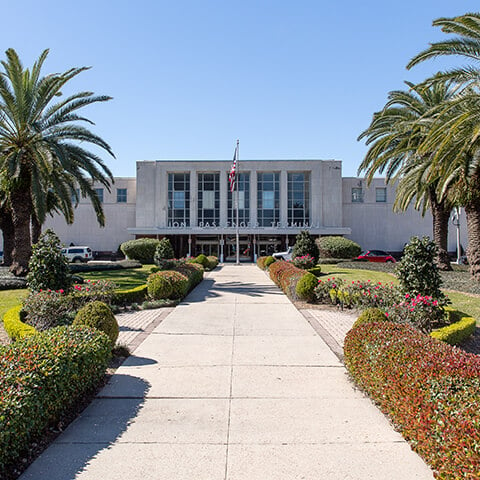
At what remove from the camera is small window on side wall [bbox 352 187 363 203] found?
47.0m

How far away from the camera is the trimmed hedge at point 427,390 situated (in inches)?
128

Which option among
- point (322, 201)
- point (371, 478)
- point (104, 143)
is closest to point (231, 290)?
point (104, 143)

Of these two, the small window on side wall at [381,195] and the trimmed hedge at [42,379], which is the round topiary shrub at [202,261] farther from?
the small window on side wall at [381,195]

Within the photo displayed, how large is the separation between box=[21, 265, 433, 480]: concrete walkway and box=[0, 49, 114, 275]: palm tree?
12116mm

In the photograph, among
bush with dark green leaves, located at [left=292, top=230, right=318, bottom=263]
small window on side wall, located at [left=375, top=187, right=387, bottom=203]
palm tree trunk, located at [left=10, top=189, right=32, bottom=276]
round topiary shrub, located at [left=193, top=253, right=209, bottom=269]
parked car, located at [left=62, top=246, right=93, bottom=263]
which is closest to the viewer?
palm tree trunk, located at [left=10, top=189, right=32, bottom=276]

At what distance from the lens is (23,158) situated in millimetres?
18750

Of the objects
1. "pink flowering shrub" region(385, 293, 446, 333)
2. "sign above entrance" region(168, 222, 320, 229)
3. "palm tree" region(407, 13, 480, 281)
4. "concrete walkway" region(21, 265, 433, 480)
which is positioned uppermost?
"palm tree" region(407, 13, 480, 281)

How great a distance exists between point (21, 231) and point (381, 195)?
123 feet

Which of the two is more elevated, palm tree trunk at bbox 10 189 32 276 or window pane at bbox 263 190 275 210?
window pane at bbox 263 190 275 210

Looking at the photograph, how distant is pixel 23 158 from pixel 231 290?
10915mm

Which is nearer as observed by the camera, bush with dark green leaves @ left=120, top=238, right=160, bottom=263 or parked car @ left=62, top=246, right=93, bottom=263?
bush with dark green leaves @ left=120, top=238, right=160, bottom=263

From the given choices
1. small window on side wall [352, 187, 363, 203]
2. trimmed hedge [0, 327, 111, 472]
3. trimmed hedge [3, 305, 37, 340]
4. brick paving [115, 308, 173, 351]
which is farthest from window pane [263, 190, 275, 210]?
trimmed hedge [0, 327, 111, 472]

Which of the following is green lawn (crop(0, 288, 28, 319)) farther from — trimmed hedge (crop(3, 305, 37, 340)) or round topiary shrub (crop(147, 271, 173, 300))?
round topiary shrub (crop(147, 271, 173, 300))

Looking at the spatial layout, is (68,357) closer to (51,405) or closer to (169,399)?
(51,405)
